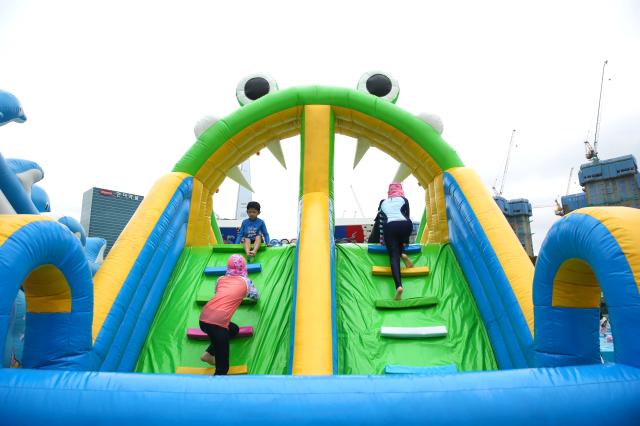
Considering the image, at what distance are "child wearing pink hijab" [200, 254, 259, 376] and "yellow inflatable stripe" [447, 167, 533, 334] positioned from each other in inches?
81.6

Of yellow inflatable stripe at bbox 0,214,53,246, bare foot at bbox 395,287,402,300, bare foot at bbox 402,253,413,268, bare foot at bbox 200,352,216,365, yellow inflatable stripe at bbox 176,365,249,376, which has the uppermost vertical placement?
yellow inflatable stripe at bbox 0,214,53,246

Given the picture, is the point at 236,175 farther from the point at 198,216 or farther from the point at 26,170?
the point at 26,170

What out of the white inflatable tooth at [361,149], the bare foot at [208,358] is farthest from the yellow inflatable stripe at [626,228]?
the white inflatable tooth at [361,149]

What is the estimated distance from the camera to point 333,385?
147cm

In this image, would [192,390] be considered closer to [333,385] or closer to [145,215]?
[333,385]

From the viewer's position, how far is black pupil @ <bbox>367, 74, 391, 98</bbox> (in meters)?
5.24

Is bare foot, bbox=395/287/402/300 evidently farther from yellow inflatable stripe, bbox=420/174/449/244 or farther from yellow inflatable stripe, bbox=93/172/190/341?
yellow inflatable stripe, bbox=93/172/190/341

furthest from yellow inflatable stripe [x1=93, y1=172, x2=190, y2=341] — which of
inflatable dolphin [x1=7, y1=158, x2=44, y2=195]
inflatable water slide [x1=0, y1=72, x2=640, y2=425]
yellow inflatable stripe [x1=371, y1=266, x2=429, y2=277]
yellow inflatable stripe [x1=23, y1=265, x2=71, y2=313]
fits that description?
yellow inflatable stripe [x1=371, y1=266, x2=429, y2=277]

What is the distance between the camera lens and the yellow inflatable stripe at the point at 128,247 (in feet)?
9.55

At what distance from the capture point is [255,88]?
520 centimetres

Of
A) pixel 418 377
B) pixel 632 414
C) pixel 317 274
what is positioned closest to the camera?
pixel 632 414

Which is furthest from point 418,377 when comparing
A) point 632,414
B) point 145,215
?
point 145,215

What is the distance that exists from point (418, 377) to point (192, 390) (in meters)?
0.86

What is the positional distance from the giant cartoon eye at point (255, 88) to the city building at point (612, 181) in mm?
29352
